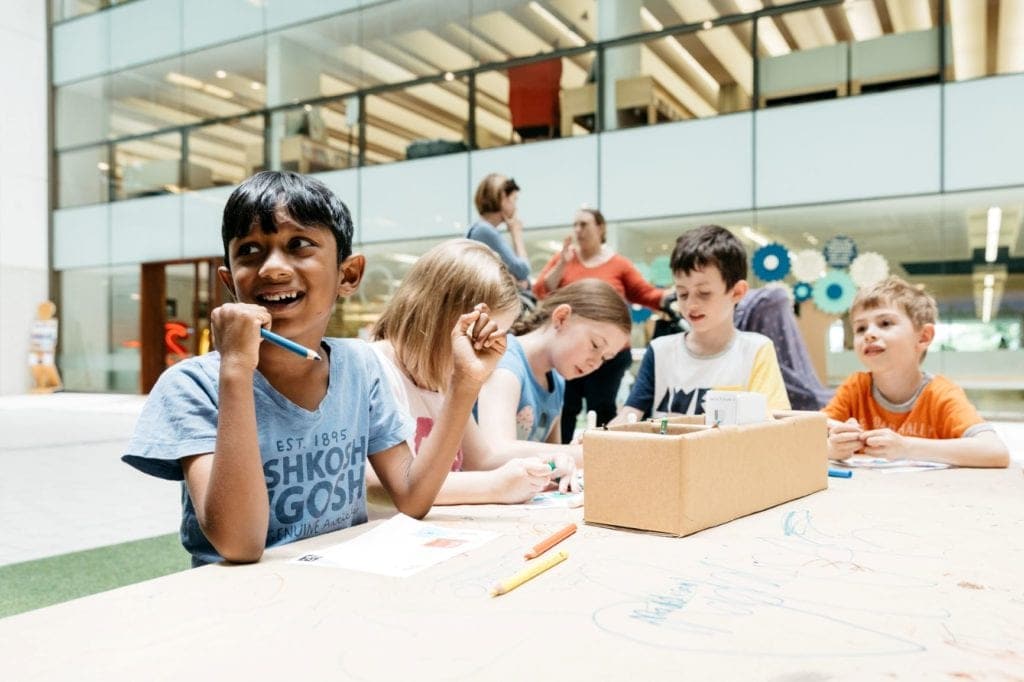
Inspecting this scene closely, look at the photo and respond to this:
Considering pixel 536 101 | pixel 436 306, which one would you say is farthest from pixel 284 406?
pixel 536 101

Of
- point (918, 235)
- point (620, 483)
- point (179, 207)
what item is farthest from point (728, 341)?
point (179, 207)

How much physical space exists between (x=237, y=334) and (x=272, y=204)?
25cm

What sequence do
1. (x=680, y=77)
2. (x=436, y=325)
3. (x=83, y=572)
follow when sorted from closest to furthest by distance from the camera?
1. (x=436, y=325)
2. (x=83, y=572)
3. (x=680, y=77)

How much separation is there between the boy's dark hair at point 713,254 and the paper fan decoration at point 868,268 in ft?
13.5

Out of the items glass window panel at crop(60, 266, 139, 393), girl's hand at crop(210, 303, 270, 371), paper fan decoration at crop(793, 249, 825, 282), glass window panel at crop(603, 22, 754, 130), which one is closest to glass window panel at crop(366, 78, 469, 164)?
glass window panel at crop(603, 22, 754, 130)

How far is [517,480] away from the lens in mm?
1311

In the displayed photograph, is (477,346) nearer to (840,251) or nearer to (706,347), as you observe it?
(706,347)

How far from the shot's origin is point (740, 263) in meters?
2.35

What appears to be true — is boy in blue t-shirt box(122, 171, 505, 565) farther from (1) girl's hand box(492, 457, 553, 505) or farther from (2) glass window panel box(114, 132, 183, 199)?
(2) glass window panel box(114, 132, 183, 199)

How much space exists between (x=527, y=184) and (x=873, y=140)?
3098 mm

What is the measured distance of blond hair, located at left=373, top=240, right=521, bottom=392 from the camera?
1742 mm

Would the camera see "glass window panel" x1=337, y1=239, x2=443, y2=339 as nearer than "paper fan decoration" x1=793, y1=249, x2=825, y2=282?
No

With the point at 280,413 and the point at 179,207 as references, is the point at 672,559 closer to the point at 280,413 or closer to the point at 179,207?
the point at 280,413

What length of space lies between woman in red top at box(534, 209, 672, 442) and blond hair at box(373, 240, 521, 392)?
1.66m
